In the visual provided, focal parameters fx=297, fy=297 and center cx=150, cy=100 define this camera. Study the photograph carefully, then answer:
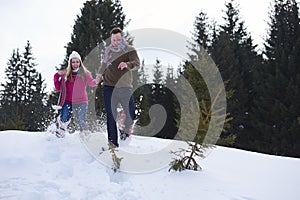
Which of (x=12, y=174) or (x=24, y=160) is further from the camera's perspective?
(x=24, y=160)

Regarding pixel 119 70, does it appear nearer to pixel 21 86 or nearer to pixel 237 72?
pixel 237 72

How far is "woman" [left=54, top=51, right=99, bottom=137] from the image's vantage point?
19.3ft

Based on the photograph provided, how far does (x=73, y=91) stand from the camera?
5.96m

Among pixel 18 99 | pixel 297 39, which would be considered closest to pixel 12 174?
pixel 297 39

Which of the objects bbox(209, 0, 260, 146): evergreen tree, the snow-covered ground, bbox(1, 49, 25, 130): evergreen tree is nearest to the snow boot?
the snow-covered ground

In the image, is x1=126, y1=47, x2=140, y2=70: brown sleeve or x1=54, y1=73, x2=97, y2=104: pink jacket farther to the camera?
x1=54, y1=73, x2=97, y2=104: pink jacket

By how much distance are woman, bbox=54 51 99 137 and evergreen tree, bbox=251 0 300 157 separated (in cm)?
1357

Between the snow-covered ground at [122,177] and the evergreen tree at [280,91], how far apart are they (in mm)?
12801

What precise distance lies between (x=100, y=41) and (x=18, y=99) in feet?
49.5

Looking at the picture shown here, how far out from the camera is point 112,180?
4.11 m

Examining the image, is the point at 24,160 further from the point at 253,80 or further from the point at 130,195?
the point at 253,80

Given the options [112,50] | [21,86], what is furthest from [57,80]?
[21,86]

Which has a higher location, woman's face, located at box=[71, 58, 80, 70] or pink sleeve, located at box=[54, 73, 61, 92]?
woman's face, located at box=[71, 58, 80, 70]

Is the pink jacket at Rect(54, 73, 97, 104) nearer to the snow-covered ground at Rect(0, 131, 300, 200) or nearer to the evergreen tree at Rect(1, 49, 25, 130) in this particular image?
the snow-covered ground at Rect(0, 131, 300, 200)
